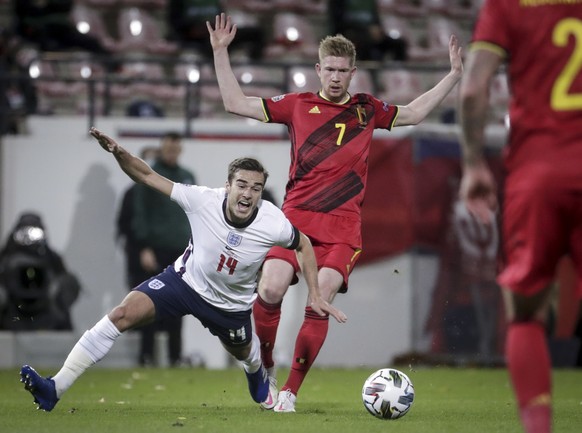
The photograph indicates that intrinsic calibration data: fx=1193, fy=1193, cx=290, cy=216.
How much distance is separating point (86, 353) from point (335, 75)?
2574 millimetres

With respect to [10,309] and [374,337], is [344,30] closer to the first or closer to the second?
[374,337]

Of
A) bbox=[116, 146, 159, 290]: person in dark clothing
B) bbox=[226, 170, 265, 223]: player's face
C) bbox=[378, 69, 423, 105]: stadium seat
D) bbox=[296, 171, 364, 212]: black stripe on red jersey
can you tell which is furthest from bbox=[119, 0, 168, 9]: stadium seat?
bbox=[226, 170, 265, 223]: player's face

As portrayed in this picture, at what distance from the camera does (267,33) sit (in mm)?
18641

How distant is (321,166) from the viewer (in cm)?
830

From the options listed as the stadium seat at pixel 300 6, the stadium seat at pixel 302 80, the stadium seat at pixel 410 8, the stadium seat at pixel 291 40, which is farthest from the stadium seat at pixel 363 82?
the stadium seat at pixel 410 8

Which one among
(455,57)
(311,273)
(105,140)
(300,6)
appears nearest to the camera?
(105,140)

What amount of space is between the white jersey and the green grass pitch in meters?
0.82

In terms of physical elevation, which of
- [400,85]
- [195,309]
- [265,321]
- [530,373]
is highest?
[400,85]

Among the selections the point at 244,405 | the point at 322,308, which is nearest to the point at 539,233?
the point at 322,308

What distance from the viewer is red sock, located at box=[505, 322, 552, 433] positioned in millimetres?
4602

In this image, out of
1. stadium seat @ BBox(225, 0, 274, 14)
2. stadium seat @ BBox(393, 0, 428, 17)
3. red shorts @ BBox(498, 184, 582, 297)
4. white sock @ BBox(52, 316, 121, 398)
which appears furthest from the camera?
stadium seat @ BBox(393, 0, 428, 17)

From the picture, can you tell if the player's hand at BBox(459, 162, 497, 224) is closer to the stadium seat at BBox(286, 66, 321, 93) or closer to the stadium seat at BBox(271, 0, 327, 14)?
the stadium seat at BBox(286, 66, 321, 93)

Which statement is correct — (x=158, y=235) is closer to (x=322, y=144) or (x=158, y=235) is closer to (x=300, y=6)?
(x=322, y=144)

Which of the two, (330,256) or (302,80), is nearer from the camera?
(330,256)
